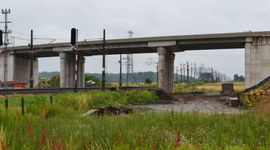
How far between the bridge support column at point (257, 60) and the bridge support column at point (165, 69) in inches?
494

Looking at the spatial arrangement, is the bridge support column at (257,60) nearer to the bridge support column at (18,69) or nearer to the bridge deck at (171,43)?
the bridge deck at (171,43)

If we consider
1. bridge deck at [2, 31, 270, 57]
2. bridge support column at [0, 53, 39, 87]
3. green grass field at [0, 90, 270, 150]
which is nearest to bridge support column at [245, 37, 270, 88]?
bridge deck at [2, 31, 270, 57]

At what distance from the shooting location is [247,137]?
25.1 feet

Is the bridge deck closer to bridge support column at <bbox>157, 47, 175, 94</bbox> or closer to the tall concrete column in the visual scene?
bridge support column at <bbox>157, 47, 175, 94</bbox>

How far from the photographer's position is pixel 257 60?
54812 millimetres

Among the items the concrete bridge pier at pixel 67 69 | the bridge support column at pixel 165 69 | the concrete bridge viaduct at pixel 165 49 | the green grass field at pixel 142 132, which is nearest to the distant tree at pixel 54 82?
the concrete bridge viaduct at pixel 165 49

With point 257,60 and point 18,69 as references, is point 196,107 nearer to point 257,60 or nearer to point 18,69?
point 257,60

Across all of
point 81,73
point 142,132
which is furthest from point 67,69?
point 142,132

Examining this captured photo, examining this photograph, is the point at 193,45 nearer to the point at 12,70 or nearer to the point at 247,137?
the point at 12,70

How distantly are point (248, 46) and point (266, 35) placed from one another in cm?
288

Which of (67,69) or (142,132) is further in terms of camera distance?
(67,69)

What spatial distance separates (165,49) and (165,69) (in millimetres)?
3275

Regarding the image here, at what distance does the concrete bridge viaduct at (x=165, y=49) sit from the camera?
54906 mm

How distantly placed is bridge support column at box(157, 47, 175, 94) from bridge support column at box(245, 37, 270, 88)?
12555mm
